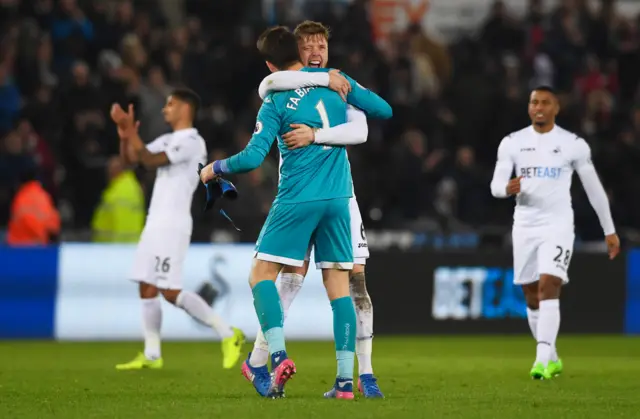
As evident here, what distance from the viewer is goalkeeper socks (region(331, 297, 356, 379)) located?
8961mm

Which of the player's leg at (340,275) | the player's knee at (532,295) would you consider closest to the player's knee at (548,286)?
the player's knee at (532,295)

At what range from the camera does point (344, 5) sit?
22078 millimetres

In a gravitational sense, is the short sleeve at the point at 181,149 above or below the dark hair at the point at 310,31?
below

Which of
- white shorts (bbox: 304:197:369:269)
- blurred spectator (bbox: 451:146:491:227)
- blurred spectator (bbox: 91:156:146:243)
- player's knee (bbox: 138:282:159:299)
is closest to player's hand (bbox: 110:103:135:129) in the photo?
player's knee (bbox: 138:282:159:299)

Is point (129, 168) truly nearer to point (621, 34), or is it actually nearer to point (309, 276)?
point (309, 276)

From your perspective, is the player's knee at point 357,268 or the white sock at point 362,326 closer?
the white sock at point 362,326

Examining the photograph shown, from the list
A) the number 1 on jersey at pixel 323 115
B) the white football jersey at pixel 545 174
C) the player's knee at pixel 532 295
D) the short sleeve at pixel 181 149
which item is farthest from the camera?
the short sleeve at pixel 181 149

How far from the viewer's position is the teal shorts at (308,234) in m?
8.93

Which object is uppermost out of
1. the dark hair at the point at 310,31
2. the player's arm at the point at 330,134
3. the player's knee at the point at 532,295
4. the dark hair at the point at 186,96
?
the dark hair at the point at 310,31

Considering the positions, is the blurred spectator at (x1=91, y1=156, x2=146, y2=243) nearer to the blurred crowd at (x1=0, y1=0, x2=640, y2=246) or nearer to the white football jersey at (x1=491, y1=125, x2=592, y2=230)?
the blurred crowd at (x1=0, y1=0, x2=640, y2=246)

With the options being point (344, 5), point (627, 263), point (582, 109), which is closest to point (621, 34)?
point (582, 109)

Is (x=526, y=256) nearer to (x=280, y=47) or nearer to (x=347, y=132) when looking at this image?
(x=347, y=132)

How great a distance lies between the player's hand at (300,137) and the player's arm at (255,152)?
11 cm

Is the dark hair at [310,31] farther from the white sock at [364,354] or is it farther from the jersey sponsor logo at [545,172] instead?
the jersey sponsor logo at [545,172]
